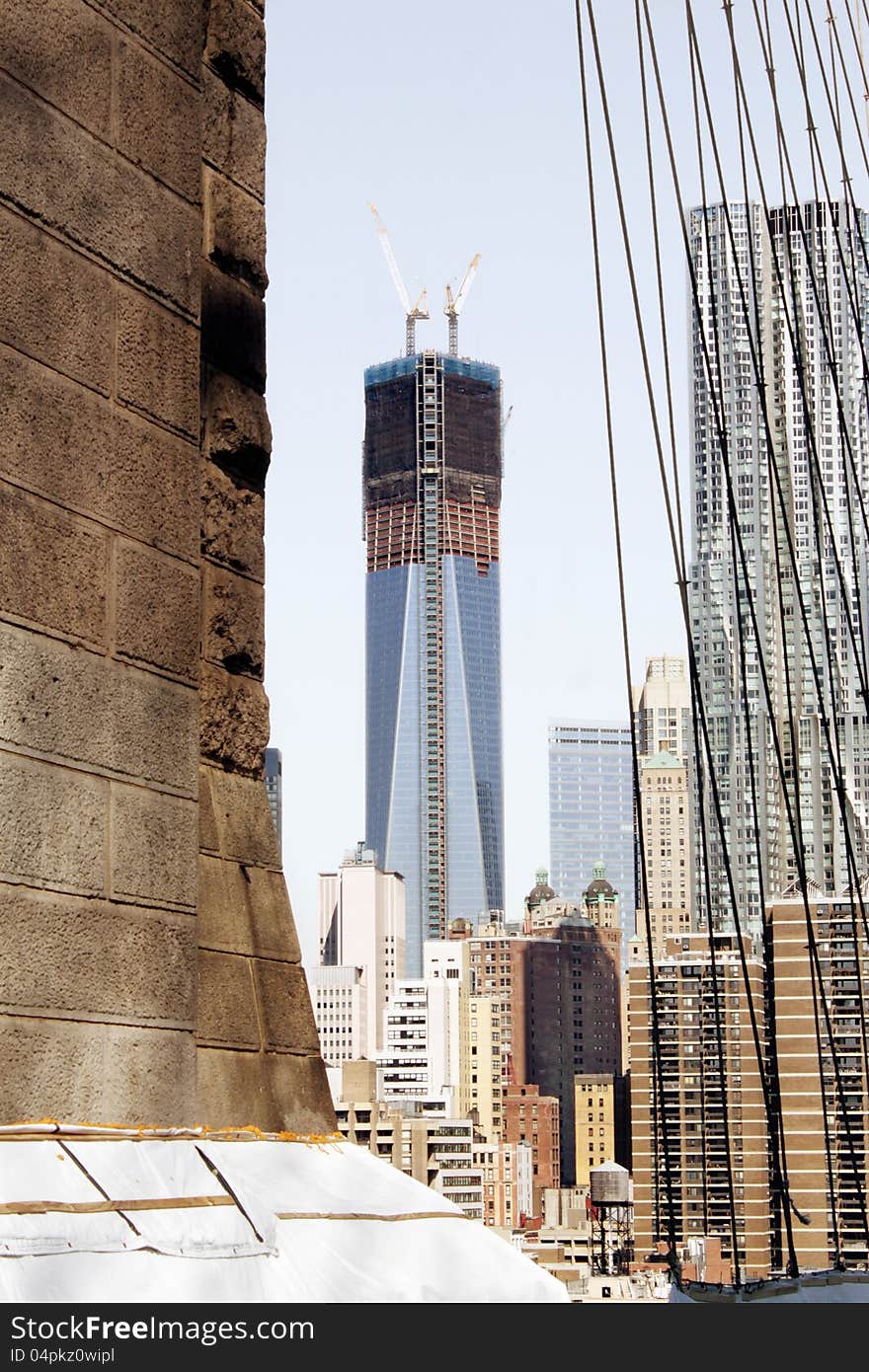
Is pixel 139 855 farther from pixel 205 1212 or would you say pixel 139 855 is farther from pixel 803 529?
pixel 803 529

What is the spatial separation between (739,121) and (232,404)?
25.4 ft

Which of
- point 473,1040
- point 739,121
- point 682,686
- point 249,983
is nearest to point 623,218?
point 739,121

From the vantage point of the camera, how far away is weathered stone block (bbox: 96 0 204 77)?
3688 millimetres

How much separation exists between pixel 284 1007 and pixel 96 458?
1.36m

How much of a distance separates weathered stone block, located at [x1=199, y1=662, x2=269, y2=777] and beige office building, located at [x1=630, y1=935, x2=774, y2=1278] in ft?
235

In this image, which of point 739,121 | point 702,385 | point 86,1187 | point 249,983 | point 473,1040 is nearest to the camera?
point 86,1187

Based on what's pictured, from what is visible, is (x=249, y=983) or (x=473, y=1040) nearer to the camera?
(x=249, y=983)

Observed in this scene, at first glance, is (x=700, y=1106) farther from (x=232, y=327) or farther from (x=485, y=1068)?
(x=232, y=327)

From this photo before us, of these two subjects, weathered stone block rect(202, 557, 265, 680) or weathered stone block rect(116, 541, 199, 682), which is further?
weathered stone block rect(202, 557, 265, 680)

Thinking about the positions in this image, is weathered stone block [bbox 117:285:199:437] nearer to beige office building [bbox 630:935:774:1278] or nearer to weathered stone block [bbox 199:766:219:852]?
weathered stone block [bbox 199:766:219:852]

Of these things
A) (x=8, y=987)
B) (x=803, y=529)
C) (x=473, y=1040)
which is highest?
(x=803, y=529)

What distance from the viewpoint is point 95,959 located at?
3270mm

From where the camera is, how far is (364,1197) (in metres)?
3.67

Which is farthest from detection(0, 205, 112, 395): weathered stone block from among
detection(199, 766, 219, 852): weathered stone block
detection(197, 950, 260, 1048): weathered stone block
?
detection(197, 950, 260, 1048): weathered stone block
